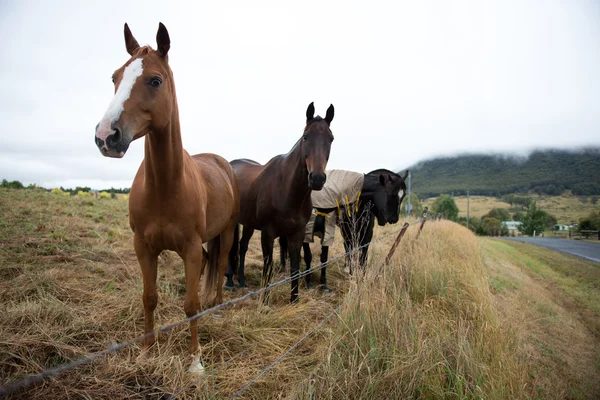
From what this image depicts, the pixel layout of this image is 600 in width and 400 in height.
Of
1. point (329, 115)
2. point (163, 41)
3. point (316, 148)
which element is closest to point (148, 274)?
point (163, 41)

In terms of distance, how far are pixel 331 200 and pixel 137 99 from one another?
14.4ft

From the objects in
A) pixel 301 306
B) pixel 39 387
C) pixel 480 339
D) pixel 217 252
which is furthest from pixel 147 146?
pixel 480 339

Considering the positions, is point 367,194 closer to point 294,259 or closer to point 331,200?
point 331,200

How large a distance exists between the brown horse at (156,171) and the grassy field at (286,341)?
1.60 ft

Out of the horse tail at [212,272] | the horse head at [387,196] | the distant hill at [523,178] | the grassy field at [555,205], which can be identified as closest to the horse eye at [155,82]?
the horse tail at [212,272]

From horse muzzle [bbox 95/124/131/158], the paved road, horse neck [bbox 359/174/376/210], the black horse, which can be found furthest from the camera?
the paved road

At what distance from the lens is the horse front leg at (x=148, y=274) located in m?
2.78

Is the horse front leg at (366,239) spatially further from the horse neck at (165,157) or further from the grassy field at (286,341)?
the horse neck at (165,157)

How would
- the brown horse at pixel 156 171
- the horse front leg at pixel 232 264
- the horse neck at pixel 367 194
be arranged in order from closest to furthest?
the brown horse at pixel 156 171 < the horse front leg at pixel 232 264 < the horse neck at pixel 367 194

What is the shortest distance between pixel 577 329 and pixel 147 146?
869cm

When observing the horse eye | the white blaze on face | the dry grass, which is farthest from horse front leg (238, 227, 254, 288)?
the white blaze on face

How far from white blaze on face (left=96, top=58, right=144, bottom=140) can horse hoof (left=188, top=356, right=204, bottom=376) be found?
189cm

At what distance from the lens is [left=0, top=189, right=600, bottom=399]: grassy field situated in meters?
2.35

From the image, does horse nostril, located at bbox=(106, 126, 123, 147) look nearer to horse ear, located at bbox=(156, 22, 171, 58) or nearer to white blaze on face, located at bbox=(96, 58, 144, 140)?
white blaze on face, located at bbox=(96, 58, 144, 140)
